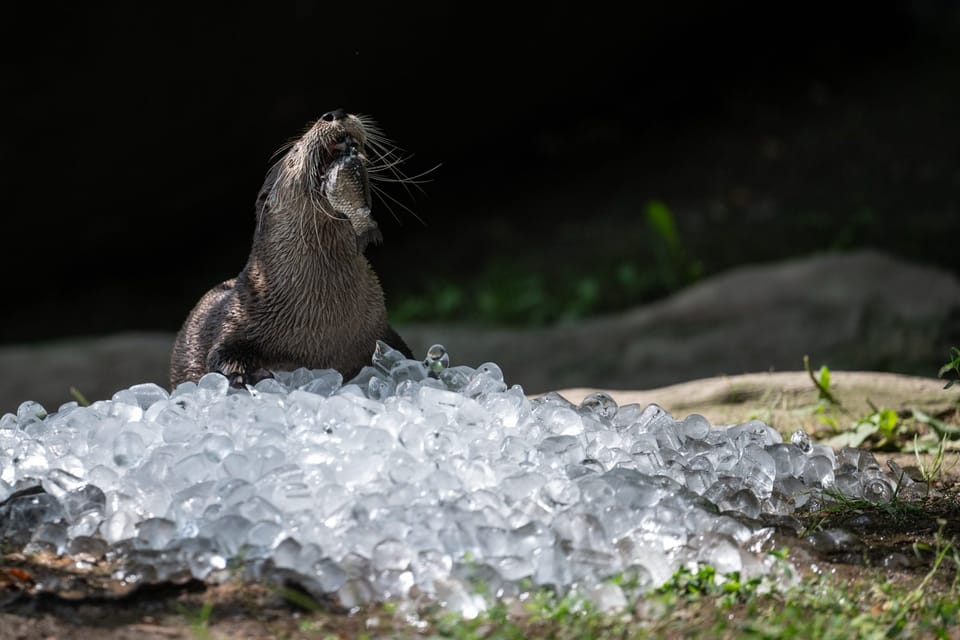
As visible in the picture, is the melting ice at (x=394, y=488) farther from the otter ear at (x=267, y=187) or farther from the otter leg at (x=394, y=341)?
the otter ear at (x=267, y=187)

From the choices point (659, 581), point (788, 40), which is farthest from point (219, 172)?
point (659, 581)

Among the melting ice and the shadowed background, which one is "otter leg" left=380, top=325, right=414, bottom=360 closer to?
the melting ice

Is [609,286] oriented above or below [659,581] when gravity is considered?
above

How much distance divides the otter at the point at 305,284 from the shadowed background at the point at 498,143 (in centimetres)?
398

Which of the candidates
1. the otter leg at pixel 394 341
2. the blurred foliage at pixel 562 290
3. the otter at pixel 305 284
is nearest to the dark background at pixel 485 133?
the blurred foliage at pixel 562 290

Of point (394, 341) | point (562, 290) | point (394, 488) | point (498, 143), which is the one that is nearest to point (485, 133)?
point (498, 143)

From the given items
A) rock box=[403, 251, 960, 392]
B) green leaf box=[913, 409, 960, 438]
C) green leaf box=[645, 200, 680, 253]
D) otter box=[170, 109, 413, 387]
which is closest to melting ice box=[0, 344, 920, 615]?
otter box=[170, 109, 413, 387]

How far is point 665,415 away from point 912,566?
2.55 ft

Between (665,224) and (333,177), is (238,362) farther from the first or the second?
(665,224)

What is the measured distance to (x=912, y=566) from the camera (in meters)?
2.52

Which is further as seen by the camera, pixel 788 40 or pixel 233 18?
pixel 788 40

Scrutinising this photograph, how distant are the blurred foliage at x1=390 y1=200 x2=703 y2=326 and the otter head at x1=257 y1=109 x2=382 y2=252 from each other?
4.07m

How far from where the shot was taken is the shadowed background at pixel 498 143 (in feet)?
24.8

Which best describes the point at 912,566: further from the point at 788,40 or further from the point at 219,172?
the point at 788,40
